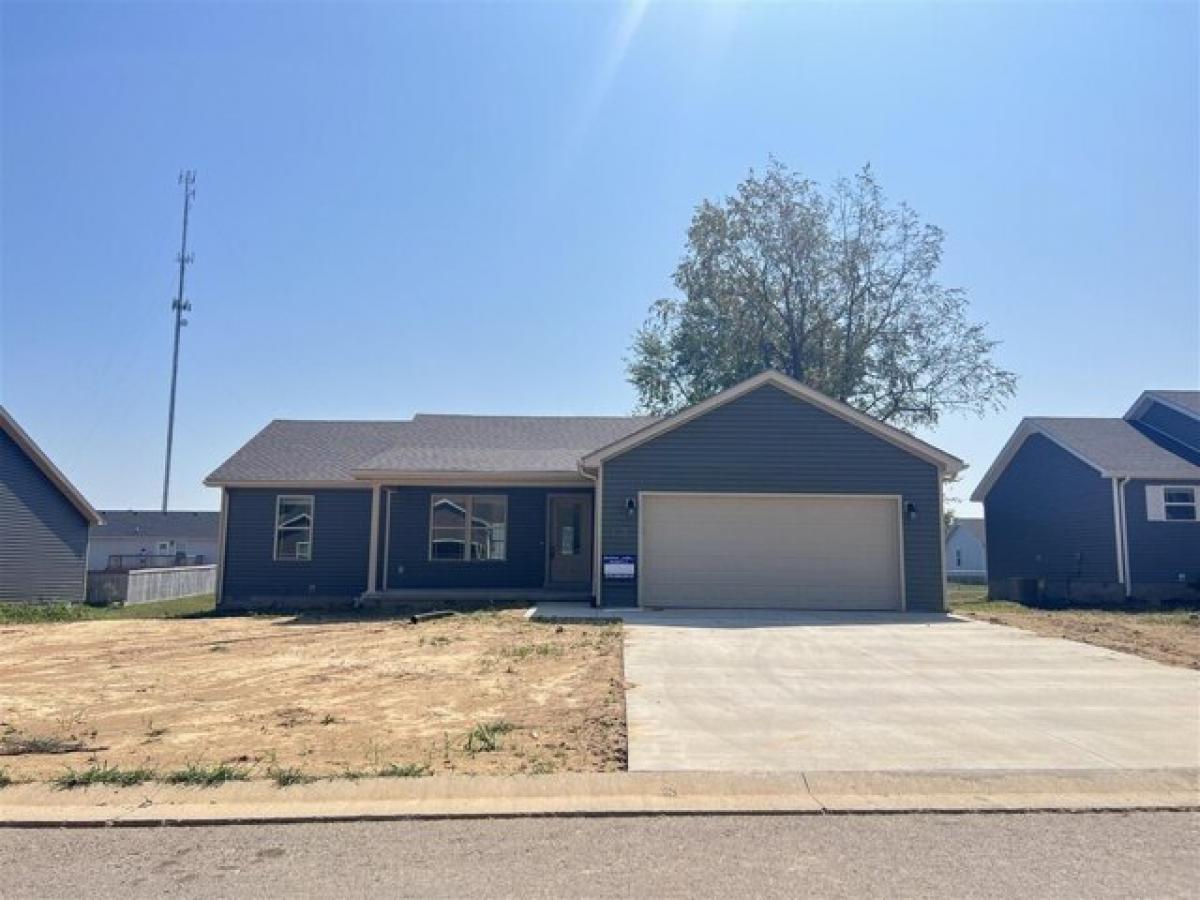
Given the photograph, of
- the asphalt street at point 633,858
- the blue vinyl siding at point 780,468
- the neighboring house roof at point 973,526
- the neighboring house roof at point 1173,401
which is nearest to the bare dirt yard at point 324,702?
the asphalt street at point 633,858

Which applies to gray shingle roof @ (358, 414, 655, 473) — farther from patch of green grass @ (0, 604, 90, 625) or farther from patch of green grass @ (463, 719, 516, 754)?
patch of green grass @ (463, 719, 516, 754)

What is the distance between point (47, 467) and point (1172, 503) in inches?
1120

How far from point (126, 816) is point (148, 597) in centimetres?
2275

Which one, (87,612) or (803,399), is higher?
(803,399)

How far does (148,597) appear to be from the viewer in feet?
80.0

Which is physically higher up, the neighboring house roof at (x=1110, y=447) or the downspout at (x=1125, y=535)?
the neighboring house roof at (x=1110, y=447)

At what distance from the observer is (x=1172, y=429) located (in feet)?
73.2

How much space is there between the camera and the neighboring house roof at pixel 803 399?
15492 mm

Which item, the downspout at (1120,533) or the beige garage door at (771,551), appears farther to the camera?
the downspout at (1120,533)

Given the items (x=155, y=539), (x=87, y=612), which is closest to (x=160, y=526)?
(x=155, y=539)

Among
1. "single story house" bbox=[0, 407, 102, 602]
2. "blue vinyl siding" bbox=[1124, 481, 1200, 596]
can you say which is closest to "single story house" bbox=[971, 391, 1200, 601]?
"blue vinyl siding" bbox=[1124, 481, 1200, 596]

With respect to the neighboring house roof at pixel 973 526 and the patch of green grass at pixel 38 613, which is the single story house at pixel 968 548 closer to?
the neighboring house roof at pixel 973 526

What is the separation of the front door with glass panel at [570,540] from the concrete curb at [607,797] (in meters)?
12.5

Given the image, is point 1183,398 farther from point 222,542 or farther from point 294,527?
point 222,542
